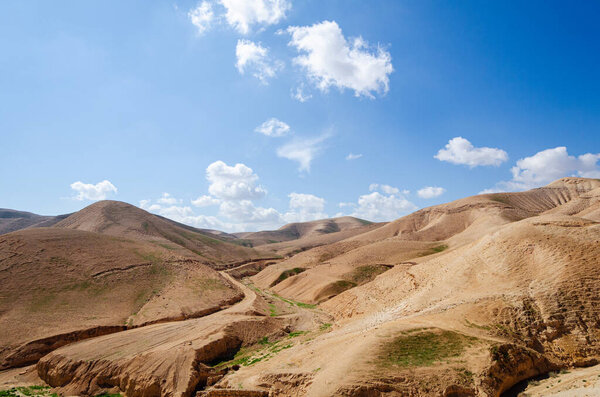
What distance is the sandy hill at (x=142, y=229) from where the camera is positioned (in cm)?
7625

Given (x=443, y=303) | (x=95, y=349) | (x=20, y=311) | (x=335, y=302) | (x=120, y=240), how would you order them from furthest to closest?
1. (x=120, y=240)
2. (x=335, y=302)
3. (x=20, y=311)
4. (x=95, y=349)
5. (x=443, y=303)

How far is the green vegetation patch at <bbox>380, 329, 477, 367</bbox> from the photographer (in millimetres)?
15352

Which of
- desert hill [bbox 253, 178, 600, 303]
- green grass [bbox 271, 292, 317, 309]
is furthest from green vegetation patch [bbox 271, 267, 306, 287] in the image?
green grass [bbox 271, 292, 317, 309]

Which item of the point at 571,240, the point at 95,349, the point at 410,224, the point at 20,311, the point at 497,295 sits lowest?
the point at 95,349

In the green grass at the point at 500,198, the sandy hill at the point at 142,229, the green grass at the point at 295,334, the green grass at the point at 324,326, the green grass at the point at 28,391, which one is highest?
the green grass at the point at 500,198

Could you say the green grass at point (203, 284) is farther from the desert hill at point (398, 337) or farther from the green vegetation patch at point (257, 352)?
the green vegetation patch at point (257, 352)

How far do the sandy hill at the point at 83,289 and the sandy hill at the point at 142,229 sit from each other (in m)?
22.7

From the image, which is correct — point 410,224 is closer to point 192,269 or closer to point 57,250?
point 192,269

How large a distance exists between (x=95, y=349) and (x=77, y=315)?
32.2ft

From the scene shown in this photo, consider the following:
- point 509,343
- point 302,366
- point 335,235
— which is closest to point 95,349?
point 302,366

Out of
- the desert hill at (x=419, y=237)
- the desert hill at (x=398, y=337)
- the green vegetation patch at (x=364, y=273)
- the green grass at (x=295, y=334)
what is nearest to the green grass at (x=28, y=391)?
the desert hill at (x=398, y=337)

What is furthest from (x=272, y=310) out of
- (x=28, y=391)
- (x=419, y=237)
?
(x=419, y=237)

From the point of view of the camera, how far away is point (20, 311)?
106ft

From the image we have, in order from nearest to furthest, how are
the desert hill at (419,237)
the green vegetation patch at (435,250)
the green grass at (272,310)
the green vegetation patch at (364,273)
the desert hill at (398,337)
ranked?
the desert hill at (398,337) < the green grass at (272,310) < the green vegetation patch at (364,273) < the desert hill at (419,237) < the green vegetation patch at (435,250)
